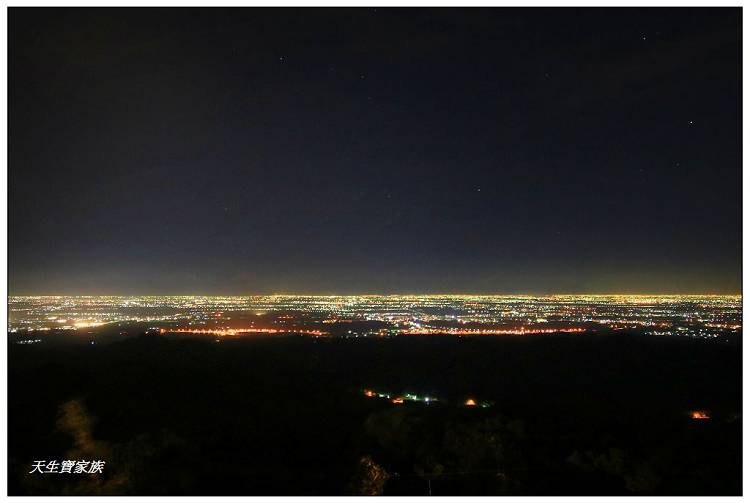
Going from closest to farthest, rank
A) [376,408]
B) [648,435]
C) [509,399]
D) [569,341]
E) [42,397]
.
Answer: [648,435]
[42,397]
[376,408]
[509,399]
[569,341]

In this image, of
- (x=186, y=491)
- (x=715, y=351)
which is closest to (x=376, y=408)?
(x=186, y=491)

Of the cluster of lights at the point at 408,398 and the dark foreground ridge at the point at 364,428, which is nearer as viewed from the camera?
the dark foreground ridge at the point at 364,428

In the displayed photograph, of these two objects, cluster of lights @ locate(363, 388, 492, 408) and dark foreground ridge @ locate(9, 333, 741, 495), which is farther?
cluster of lights @ locate(363, 388, 492, 408)

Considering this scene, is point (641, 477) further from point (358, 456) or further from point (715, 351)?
point (715, 351)

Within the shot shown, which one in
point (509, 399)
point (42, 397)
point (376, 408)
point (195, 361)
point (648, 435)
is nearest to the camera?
point (648, 435)

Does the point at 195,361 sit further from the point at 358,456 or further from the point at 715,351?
the point at 715,351

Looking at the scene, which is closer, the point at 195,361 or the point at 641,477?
the point at 641,477

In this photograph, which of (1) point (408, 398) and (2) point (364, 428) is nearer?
(2) point (364, 428)

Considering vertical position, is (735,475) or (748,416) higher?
(748,416)

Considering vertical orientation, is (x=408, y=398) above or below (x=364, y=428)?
below

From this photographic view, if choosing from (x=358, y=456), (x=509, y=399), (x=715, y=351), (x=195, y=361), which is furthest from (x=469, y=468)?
(x=715, y=351)
